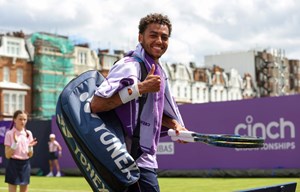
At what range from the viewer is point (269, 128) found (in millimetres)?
17781

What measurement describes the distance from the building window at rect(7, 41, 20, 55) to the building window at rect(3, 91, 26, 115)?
4.12 m

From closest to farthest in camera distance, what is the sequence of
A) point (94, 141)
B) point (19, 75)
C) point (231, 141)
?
point (94, 141) → point (231, 141) → point (19, 75)

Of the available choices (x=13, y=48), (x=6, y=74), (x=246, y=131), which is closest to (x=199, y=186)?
(x=246, y=131)

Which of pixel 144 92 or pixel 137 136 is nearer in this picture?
pixel 144 92

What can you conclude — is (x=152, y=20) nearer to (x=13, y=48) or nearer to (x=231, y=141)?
(x=231, y=141)

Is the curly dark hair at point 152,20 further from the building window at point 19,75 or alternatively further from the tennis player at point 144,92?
the building window at point 19,75

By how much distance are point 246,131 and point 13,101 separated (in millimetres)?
41537

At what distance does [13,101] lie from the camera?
5628cm

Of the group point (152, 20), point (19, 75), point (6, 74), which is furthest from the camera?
point (19, 75)

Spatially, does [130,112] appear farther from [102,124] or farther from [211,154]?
[211,154]

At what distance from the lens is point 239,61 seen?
307 ft

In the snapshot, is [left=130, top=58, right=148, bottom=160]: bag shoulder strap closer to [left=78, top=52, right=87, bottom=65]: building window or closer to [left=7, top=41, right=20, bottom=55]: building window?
[left=7, top=41, right=20, bottom=55]: building window

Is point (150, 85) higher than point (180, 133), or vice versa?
point (150, 85)

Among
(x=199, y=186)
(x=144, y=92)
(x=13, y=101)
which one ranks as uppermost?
(x=13, y=101)
